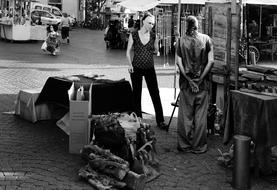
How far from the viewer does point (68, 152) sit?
6012 mm

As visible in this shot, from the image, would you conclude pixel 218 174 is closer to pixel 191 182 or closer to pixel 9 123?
pixel 191 182

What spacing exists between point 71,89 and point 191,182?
1.97 meters

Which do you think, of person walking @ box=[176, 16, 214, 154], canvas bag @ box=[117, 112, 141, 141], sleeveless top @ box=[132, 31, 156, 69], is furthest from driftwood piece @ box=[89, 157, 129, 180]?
sleeveless top @ box=[132, 31, 156, 69]

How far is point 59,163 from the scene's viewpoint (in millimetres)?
5570

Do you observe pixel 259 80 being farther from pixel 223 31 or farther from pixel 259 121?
pixel 259 121

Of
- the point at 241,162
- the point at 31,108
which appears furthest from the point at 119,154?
the point at 31,108

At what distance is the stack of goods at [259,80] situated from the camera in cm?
602

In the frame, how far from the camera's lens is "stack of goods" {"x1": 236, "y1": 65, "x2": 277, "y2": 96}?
19.8ft

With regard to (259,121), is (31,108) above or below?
below

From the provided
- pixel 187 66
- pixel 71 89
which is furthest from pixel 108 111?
pixel 187 66

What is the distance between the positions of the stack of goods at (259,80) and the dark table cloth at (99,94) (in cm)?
165

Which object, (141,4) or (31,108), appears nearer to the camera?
(31,108)

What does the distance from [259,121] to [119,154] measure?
1.56m

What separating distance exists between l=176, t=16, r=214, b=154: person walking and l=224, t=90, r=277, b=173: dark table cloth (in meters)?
0.72
